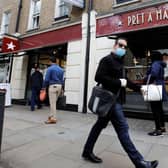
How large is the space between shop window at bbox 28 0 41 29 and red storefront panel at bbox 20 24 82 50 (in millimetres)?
1109

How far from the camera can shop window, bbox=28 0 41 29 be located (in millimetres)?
11626

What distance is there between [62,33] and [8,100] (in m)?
3.94

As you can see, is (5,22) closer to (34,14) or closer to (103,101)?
(34,14)

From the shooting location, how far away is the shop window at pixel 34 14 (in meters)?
11.6

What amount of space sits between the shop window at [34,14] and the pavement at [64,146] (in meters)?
7.29

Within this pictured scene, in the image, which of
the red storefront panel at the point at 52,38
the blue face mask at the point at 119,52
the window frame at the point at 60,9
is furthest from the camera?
the window frame at the point at 60,9

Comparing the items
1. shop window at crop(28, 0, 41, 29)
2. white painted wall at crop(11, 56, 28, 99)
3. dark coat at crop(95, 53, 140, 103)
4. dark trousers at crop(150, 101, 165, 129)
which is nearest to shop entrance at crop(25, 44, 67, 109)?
white painted wall at crop(11, 56, 28, 99)

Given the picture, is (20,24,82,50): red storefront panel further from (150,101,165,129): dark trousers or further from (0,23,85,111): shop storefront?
(150,101,165,129): dark trousers

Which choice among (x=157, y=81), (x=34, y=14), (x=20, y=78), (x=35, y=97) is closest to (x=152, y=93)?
(x=157, y=81)

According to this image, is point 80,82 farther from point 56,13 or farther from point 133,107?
point 56,13

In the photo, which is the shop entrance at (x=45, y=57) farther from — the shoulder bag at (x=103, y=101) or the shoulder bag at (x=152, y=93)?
the shoulder bag at (x=103, y=101)

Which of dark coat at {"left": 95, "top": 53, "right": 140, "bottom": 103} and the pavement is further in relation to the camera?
the pavement

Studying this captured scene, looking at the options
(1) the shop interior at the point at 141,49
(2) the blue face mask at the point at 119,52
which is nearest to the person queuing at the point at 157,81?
(2) the blue face mask at the point at 119,52

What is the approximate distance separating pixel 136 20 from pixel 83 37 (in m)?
2.70
